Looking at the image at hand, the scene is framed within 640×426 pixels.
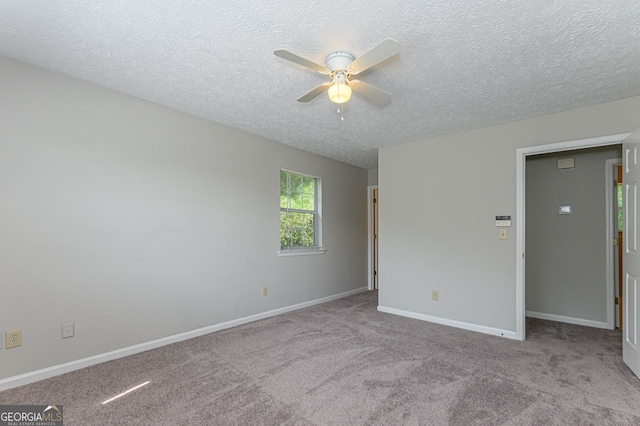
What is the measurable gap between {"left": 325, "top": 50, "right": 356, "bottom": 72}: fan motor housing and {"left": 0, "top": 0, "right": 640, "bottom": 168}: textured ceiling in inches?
2.3

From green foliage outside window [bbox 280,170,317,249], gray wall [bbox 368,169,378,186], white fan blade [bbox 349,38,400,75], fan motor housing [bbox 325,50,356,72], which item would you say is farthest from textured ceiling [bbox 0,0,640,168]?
gray wall [bbox 368,169,378,186]

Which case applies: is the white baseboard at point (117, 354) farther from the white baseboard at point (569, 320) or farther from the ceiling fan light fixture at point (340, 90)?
the white baseboard at point (569, 320)

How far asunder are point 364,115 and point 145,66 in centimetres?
198

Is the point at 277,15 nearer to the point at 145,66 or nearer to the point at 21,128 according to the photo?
the point at 145,66

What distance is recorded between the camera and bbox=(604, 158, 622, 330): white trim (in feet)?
12.3

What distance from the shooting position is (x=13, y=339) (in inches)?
91.1

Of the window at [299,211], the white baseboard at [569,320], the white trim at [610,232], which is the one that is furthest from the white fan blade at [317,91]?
the white baseboard at [569,320]

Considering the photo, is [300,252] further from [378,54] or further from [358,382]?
[378,54]

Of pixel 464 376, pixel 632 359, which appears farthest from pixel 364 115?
pixel 632 359

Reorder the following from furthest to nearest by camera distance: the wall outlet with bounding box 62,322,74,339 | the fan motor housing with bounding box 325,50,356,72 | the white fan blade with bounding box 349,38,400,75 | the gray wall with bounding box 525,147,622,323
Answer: the gray wall with bounding box 525,147,622,323, the wall outlet with bounding box 62,322,74,339, the fan motor housing with bounding box 325,50,356,72, the white fan blade with bounding box 349,38,400,75

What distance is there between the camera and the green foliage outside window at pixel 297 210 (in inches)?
182

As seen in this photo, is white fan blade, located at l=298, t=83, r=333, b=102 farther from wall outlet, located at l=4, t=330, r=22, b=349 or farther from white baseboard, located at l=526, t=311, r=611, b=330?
white baseboard, located at l=526, t=311, r=611, b=330

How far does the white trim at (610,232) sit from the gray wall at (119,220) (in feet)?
12.8

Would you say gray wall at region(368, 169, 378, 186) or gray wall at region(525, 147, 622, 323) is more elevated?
gray wall at region(368, 169, 378, 186)
